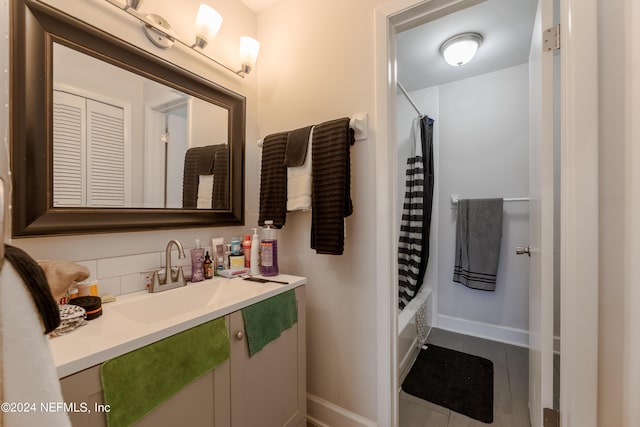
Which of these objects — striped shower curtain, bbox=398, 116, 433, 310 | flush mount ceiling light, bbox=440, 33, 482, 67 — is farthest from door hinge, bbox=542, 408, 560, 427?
flush mount ceiling light, bbox=440, 33, 482, 67

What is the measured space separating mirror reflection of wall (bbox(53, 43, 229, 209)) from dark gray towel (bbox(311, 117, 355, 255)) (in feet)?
2.07

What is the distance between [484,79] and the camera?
2279 mm

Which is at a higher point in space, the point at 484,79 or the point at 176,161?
the point at 484,79

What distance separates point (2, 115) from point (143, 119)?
1.63 feet

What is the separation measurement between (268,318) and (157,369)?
1.34ft

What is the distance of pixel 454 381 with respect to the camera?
1.69 metres

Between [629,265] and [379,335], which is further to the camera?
[379,335]

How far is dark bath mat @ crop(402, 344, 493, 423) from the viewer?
149cm

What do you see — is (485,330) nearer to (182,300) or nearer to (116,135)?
(182,300)

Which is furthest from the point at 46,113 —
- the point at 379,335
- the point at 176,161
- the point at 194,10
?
the point at 379,335

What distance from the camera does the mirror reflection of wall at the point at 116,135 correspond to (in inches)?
34.8

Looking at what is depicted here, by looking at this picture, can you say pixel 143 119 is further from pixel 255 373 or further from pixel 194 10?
pixel 255 373

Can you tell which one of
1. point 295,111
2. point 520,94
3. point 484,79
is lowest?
point 295,111

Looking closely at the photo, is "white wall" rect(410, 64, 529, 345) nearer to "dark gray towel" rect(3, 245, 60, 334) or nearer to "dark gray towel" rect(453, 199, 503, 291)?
"dark gray towel" rect(453, 199, 503, 291)
